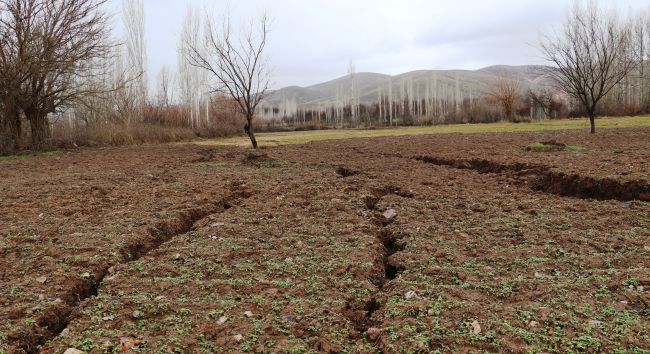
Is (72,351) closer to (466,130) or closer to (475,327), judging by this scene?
(475,327)

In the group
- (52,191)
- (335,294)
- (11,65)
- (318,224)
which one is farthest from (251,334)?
(11,65)

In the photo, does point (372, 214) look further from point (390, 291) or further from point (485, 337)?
point (485, 337)

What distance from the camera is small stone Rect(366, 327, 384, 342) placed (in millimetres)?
2300

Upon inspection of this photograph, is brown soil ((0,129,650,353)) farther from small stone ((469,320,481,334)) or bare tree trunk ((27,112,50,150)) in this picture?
bare tree trunk ((27,112,50,150))

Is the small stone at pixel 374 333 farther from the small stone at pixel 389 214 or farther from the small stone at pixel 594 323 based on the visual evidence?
the small stone at pixel 389 214

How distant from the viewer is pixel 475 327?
7.54ft

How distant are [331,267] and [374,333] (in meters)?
0.93

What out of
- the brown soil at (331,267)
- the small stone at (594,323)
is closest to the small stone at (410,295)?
the brown soil at (331,267)

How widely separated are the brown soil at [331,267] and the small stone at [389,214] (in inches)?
3.9

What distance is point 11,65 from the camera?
539 inches

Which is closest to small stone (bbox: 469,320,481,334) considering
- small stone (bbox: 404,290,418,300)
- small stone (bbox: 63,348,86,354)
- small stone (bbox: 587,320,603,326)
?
small stone (bbox: 404,290,418,300)

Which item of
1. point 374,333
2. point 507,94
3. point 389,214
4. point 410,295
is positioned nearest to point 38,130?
point 389,214

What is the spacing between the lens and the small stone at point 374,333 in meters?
2.30

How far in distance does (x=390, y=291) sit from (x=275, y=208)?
8.52 ft
